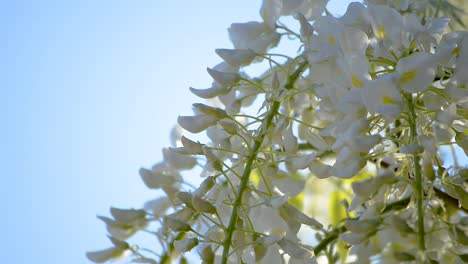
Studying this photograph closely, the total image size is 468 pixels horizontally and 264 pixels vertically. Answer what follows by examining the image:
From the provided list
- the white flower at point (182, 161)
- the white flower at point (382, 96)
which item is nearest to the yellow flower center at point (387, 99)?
the white flower at point (382, 96)

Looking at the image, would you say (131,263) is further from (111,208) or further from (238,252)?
(238,252)

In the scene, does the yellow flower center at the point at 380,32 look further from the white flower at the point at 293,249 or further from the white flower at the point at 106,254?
the white flower at the point at 106,254

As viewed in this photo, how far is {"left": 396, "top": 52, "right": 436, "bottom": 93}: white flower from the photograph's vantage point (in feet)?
1.82

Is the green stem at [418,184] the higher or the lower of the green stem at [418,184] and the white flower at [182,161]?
the lower

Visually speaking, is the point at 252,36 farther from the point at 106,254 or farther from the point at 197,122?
the point at 106,254

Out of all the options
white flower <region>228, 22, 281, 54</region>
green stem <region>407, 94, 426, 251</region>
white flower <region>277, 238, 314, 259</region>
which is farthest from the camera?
white flower <region>228, 22, 281, 54</region>

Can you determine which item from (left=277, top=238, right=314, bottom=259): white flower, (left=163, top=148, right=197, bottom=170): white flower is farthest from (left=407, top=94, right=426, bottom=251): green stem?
(left=163, top=148, right=197, bottom=170): white flower

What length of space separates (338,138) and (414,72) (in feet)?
0.26

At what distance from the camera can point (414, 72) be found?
556 millimetres

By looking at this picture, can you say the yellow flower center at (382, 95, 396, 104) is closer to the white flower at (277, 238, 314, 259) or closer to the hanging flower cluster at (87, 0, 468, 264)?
the hanging flower cluster at (87, 0, 468, 264)

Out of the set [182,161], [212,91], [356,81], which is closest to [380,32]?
[356,81]

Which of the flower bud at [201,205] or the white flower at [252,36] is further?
the white flower at [252,36]

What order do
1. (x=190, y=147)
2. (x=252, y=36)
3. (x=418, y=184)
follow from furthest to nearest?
1. (x=252, y=36)
2. (x=190, y=147)
3. (x=418, y=184)

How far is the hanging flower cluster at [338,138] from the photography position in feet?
1.78
